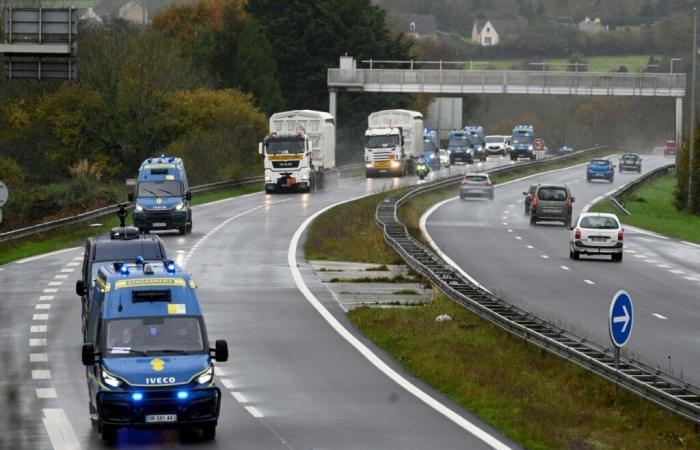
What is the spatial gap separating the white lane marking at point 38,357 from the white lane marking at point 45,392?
10.1 ft

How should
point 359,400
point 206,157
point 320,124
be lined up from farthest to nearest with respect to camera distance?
point 206,157, point 320,124, point 359,400

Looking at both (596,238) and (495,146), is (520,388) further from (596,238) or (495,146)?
(495,146)

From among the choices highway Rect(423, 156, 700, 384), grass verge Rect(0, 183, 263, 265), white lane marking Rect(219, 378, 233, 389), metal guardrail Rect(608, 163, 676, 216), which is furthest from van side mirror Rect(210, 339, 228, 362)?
metal guardrail Rect(608, 163, 676, 216)

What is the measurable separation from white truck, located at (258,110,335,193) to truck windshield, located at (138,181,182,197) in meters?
22.0

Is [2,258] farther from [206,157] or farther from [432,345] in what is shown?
[206,157]

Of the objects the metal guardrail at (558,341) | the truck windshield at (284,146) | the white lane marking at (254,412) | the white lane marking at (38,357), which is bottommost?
the white lane marking at (38,357)

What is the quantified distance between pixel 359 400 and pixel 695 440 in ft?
16.7

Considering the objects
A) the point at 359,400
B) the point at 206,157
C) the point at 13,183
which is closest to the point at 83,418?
the point at 359,400

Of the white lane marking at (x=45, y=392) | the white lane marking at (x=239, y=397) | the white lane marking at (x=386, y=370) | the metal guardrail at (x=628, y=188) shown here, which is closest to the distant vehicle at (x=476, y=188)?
the metal guardrail at (x=628, y=188)

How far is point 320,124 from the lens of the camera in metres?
79.6

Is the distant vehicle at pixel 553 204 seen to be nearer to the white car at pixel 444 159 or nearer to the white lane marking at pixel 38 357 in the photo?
the white lane marking at pixel 38 357

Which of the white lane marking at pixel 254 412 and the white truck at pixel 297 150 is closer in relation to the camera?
the white lane marking at pixel 254 412

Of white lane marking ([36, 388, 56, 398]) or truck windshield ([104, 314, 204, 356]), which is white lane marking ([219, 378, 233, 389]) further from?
truck windshield ([104, 314, 204, 356])

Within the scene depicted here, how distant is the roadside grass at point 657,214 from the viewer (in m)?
62.3
